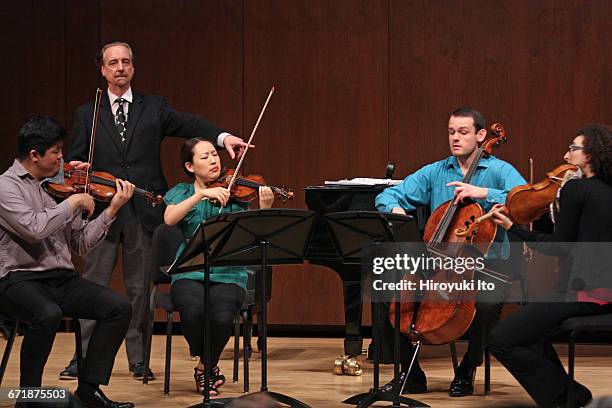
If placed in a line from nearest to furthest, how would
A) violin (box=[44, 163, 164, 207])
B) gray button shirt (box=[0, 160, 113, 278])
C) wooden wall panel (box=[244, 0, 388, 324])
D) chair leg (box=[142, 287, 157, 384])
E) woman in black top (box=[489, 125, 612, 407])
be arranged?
woman in black top (box=[489, 125, 612, 407]), gray button shirt (box=[0, 160, 113, 278]), violin (box=[44, 163, 164, 207]), chair leg (box=[142, 287, 157, 384]), wooden wall panel (box=[244, 0, 388, 324])

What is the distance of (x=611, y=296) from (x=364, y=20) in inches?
112

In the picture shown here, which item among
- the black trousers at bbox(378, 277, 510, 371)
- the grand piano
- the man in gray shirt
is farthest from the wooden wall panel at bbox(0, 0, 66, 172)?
the black trousers at bbox(378, 277, 510, 371)

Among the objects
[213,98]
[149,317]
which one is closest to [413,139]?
[213,98]

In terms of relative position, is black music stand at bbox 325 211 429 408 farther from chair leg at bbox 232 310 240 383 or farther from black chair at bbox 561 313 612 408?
chair leg at bbox 232 310 240 383

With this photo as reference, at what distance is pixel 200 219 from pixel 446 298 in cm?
114

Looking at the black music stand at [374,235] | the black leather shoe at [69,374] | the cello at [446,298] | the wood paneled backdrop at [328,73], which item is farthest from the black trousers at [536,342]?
the wood paneled backdrop at [328,73]

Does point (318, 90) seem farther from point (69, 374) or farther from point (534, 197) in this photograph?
point (534, 197)

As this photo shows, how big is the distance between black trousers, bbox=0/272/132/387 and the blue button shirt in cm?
127

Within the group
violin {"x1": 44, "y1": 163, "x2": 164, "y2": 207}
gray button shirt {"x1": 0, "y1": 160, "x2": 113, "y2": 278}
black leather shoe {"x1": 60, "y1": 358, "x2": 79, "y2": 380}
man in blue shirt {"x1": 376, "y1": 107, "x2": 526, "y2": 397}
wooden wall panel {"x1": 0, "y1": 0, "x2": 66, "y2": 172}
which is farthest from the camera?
wooden wall panel {"x1": 0, "y1": 0, "x2": 66, "y2": 172}

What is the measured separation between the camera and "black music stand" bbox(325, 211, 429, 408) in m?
3.71

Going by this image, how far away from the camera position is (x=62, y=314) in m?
3.76

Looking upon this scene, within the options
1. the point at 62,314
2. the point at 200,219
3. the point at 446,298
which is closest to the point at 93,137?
the point at 200,219

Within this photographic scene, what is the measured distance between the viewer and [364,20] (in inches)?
236

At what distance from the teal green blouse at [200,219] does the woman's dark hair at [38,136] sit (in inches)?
27.8
